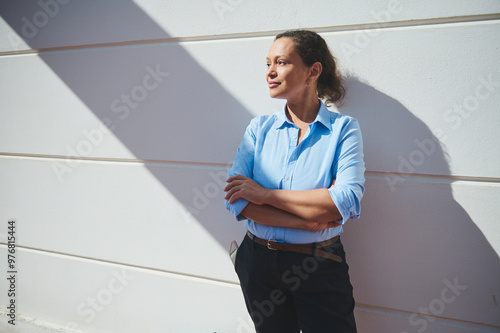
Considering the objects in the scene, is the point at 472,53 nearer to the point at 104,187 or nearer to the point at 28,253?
the point at 104,187

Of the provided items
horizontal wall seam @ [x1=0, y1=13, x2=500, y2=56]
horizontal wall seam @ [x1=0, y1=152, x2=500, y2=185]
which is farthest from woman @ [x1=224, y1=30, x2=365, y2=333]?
horizontal wall seam @ [x1=0, y1=152, x2=500, y2=185]

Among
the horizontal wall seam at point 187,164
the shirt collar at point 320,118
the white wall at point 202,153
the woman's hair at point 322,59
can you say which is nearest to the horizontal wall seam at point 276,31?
the white wall at point 202,153

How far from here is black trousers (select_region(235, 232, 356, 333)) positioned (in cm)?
123

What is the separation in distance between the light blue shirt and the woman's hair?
19 cm

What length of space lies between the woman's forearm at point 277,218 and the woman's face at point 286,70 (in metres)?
0.45

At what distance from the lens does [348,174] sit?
3.95 feet

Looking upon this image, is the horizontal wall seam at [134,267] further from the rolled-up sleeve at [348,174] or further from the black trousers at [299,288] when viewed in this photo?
the rolled-up sleeve at [348,174]

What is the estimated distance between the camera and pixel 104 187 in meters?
2.09

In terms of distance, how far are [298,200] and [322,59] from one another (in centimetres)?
62

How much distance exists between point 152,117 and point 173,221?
2.02ft

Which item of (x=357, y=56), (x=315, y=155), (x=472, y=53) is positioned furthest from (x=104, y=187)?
(x=472, y=53)

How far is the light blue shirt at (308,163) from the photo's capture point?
1.23 meters

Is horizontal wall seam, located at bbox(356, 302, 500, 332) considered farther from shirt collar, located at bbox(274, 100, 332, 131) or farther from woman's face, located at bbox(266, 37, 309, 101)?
woman's face, located at bbox(266, 37, 309, 101)

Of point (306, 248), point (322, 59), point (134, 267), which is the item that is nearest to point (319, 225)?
point (306, 248)
